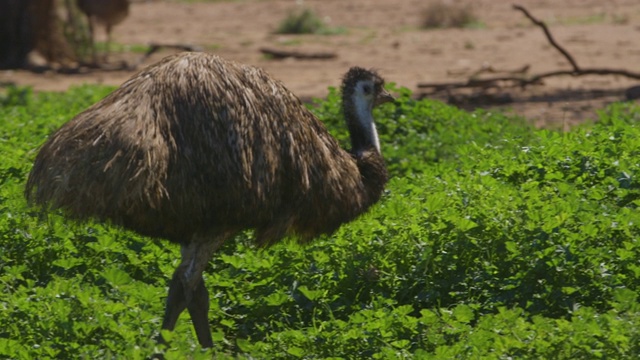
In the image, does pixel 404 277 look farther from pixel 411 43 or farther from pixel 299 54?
pixel 411 43

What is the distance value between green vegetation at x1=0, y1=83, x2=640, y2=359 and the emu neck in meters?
0.42

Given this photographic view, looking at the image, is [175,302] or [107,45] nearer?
[175,302]

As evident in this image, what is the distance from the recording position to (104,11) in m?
14.1

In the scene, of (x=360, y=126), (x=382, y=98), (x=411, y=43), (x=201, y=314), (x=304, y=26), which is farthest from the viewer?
(x=304, y=26)

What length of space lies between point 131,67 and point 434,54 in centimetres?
Result: 324

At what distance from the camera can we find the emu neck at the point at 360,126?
5.89 m

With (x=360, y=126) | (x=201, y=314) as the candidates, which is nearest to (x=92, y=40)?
(x=360, y=126)

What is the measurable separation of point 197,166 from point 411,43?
10.7 metres

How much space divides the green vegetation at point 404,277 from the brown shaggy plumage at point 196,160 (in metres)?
0.41

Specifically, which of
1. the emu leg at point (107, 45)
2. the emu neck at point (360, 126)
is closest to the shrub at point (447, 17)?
the emu leg at point (107, 45)

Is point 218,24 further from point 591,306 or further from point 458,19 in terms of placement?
point 591,306

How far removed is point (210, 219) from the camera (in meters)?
4.97

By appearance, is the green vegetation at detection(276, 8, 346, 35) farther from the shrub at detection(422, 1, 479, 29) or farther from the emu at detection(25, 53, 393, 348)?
the emu at detection(25, 53, 393, 348)

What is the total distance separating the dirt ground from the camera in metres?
11.5
